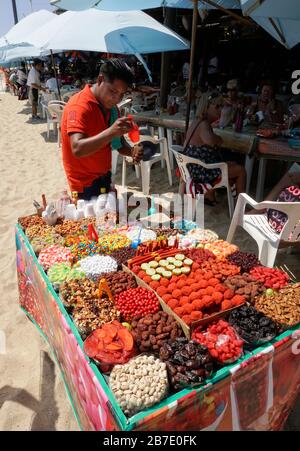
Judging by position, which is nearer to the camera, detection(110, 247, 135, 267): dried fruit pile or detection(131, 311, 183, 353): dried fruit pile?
detection(131, 311, 183, 353): dried fruit pile

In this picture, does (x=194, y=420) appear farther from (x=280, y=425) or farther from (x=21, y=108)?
(x=21, y=108)

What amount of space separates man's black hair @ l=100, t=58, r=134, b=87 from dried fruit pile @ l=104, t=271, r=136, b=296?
143cm

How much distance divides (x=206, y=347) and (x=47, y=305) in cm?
115

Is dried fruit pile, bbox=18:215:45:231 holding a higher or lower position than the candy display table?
higher

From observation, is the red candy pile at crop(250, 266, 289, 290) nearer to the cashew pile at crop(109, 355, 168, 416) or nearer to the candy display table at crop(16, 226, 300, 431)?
the candy display table at crop(16, 226, 300, 431)

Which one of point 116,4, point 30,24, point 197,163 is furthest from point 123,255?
point 30,24

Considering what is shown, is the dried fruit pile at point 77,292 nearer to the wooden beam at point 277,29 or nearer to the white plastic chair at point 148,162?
the white plastic chair at point 148,162

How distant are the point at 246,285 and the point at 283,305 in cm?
24

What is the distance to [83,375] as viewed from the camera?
161cm

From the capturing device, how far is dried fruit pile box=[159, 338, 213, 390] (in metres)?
1.38

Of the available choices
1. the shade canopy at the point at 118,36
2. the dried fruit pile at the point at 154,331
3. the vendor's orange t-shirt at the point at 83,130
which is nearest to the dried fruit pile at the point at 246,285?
the dried fruit pile at the point at 154,331

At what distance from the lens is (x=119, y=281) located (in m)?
2.02

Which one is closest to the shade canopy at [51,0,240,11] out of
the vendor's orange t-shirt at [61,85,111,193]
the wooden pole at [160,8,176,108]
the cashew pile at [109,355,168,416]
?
the wooden pole at [160,8,176,108]

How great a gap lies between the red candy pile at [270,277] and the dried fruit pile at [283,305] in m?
0.05
